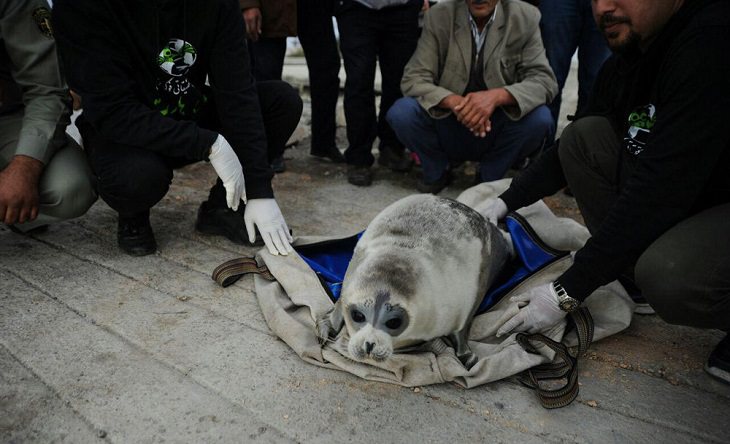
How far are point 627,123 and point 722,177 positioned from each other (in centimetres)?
44

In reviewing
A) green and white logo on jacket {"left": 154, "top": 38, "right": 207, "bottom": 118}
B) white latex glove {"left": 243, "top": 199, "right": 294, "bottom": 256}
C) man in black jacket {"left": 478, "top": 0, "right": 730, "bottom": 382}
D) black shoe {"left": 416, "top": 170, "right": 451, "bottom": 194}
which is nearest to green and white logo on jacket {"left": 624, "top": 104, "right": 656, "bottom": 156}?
man in black jacket {"left": 478, "top": 0, "right": 730, "bottom": 382}

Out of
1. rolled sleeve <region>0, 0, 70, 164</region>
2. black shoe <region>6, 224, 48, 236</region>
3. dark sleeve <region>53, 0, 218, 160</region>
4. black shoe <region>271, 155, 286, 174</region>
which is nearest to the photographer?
dark sleeve <region>53, 0, 218, 160</region>

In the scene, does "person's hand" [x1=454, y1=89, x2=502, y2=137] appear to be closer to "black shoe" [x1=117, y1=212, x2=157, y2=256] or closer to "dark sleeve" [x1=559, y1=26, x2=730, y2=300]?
"dark sleeve" [x1=559, y1=26, x2=730, y2=300]

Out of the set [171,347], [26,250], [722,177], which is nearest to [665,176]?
[722,177]

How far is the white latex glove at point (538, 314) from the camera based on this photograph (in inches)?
77.0

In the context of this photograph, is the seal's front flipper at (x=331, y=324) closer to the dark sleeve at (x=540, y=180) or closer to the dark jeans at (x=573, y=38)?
the dark sleeve at (x=540, y=180)

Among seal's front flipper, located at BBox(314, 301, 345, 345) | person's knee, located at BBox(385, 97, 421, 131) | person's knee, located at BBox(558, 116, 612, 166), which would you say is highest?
person's knee, located at BBox(558, 116, 612, 166)

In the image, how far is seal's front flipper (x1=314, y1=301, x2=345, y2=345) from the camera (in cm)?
199

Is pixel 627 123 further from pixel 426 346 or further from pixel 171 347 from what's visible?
pixel 171 347

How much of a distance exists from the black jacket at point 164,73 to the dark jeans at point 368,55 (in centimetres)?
128

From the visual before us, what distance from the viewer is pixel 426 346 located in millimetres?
1982

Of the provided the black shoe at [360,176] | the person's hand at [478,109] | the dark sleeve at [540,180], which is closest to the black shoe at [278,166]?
the black shoe at [360,176]

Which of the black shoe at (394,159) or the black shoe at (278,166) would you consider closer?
the black shoe at (278,166)

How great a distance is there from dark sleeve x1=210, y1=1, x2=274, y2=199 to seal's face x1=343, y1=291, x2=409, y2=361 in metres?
1.03
